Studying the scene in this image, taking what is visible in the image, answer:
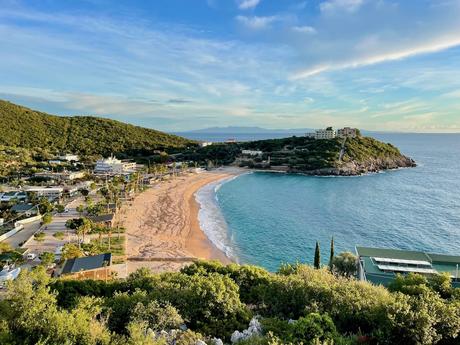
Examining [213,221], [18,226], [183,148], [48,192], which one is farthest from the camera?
[183,148]

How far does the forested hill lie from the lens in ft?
291

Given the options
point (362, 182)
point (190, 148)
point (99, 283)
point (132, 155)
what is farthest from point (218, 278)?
point (190, 148)

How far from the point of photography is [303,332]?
10.2 meters

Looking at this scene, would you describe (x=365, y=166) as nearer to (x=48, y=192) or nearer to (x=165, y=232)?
(x=165, y=232)

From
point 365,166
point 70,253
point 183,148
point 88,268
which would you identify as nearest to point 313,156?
point 365,166

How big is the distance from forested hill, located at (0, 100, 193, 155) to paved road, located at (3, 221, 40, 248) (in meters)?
58.1

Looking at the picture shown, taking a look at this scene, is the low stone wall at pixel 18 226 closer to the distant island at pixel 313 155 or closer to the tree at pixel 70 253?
the tree at pixel 70 253

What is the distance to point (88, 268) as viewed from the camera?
2159cm

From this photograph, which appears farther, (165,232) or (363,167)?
(363,167)

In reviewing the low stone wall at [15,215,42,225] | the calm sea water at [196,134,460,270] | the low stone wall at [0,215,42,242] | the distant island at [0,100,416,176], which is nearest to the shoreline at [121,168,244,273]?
the calm sea water at [196,134,460,270]

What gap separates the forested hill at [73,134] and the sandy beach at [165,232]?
4686 cm

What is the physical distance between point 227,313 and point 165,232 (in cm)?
2449

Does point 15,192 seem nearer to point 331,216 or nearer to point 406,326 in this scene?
point 331,216

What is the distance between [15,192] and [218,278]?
45.6 meters
